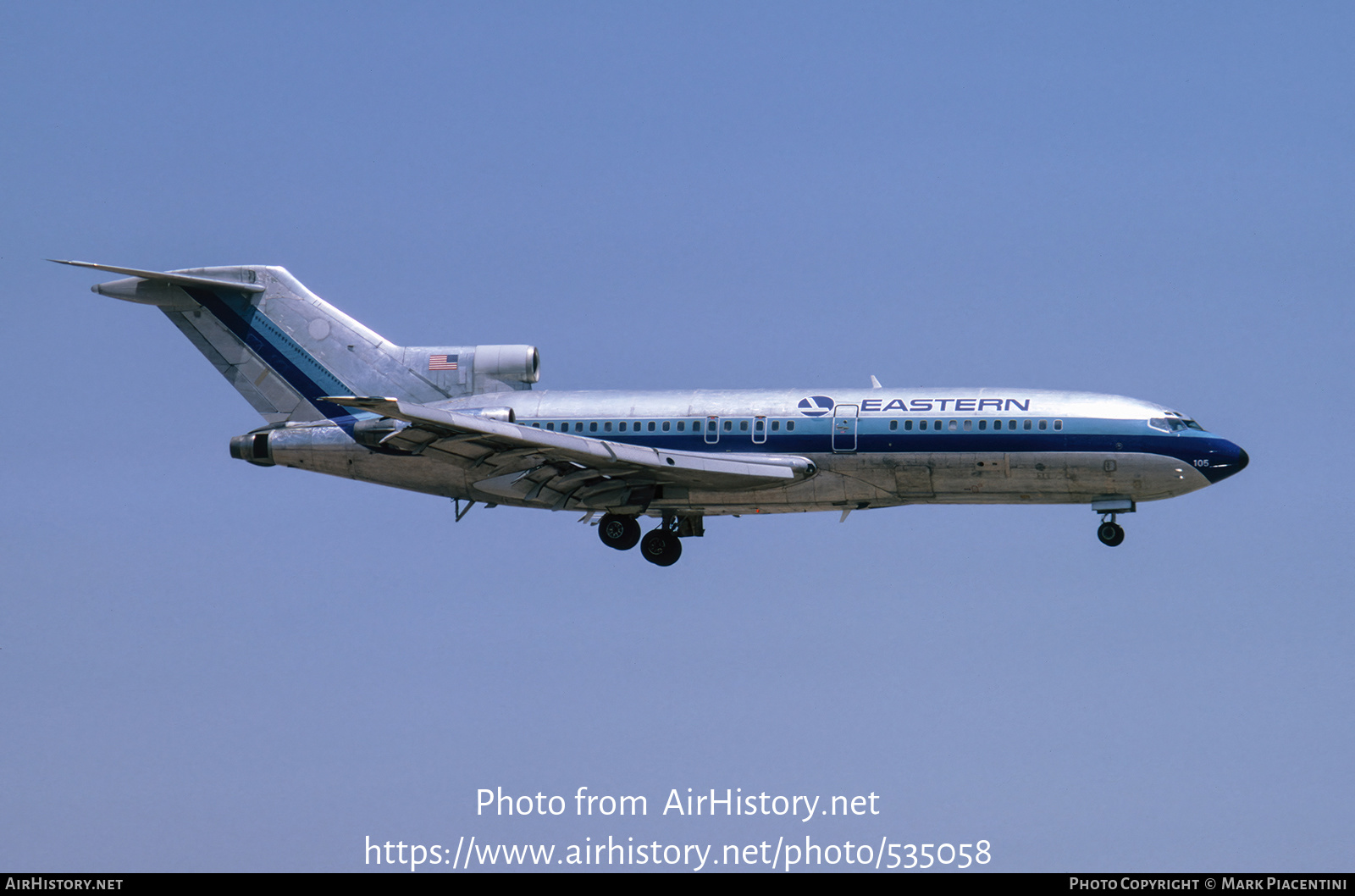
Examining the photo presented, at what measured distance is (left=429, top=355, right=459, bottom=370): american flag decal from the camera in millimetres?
47906

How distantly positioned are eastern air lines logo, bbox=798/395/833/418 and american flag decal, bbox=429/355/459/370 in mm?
10133

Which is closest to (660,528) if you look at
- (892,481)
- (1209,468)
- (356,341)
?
(892,481)

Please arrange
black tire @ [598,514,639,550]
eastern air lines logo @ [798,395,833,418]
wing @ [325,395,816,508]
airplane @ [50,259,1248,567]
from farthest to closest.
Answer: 1. black tire @ [598,514,639,550]
2. eastern air lines logo @ [798,395,833,418]
3. airplane @ [50,259,1248,567]
4. wing @ [325,395,816,508]

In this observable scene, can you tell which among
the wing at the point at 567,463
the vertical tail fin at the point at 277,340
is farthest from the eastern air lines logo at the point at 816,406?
the vertical tail fin at the point at 277,340

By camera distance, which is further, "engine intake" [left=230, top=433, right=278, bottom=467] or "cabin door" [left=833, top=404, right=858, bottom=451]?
"engine intake" [left=230, top=433, right=278, bottom=467]

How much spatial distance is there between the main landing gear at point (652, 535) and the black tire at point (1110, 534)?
34.7 feet

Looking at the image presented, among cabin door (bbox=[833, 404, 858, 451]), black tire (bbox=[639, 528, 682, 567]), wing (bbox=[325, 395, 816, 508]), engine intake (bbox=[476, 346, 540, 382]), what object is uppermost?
engine intake (bbox=[476, 346, 540, 382])

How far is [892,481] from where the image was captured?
42844 millimetres

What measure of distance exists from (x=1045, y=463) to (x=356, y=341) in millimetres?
19272

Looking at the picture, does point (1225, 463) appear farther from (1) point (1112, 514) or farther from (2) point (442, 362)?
(2) point (442, 362)

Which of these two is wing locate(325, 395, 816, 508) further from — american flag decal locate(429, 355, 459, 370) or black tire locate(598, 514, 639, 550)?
american flag decal locate(429, 355, 459, 370)

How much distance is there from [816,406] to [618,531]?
6286 millimetres

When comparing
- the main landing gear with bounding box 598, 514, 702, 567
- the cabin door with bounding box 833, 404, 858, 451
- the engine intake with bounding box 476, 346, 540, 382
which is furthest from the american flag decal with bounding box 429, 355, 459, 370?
the cabin door with bounding box 833, 404, 858, 451

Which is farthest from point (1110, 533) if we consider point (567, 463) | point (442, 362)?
point (442, 362)
